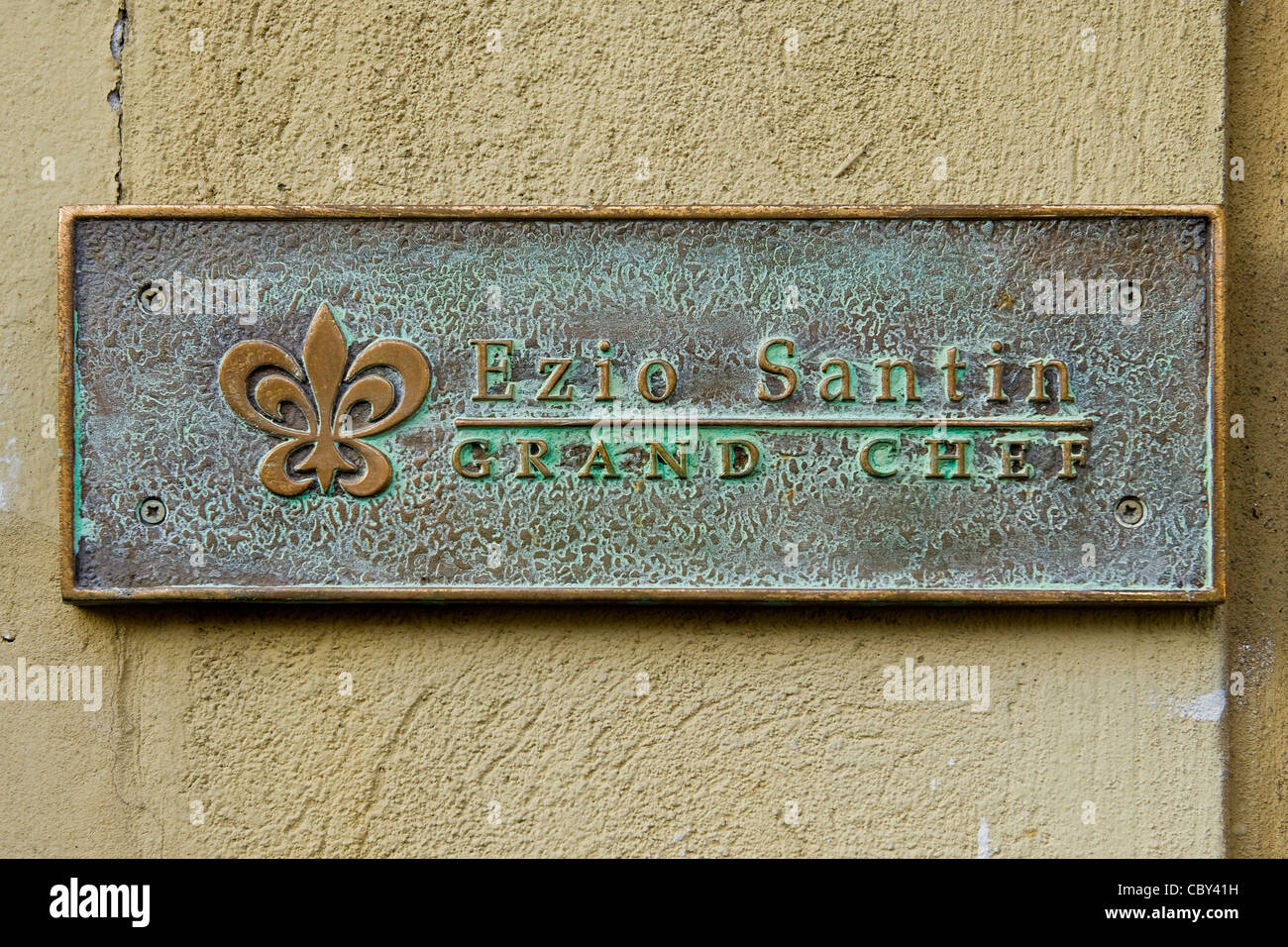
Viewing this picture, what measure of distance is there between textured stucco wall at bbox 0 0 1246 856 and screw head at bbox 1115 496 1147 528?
150 millimetres

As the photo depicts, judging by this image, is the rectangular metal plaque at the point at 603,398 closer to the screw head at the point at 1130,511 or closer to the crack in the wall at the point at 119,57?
the screw head at the point at 1130,511

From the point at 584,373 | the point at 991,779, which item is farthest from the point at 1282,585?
the point at 584,373

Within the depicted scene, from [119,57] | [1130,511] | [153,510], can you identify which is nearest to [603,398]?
[153,510]

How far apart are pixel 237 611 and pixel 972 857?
1.26 metres

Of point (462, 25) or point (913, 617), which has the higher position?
point (462, 25)

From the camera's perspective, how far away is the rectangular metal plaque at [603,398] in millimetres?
1409

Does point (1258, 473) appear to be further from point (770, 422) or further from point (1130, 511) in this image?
point (770, 422)

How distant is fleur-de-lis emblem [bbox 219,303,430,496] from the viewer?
143 centimetres

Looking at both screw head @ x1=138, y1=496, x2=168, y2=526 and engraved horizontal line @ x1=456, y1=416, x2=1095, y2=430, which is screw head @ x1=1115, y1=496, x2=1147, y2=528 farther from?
screw head @ x1=138, y1=496, x2=168, y2=526

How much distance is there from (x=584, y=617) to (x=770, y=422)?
438 millimetres

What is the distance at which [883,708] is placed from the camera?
145 centimetres

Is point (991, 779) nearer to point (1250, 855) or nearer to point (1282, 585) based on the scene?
point (1250, 855)

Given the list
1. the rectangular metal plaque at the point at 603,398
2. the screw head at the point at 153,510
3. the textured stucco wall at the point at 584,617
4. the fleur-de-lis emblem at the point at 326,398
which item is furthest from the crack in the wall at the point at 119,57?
the screw head at the point at 153,510

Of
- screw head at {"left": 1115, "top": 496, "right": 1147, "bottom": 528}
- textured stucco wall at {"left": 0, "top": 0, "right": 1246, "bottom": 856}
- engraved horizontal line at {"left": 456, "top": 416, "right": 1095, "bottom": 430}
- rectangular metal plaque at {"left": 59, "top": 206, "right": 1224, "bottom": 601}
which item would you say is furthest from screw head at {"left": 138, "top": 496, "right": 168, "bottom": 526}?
screw head at {"left": 1115, "top": 496, "right": 1147, "bottom": 528}
